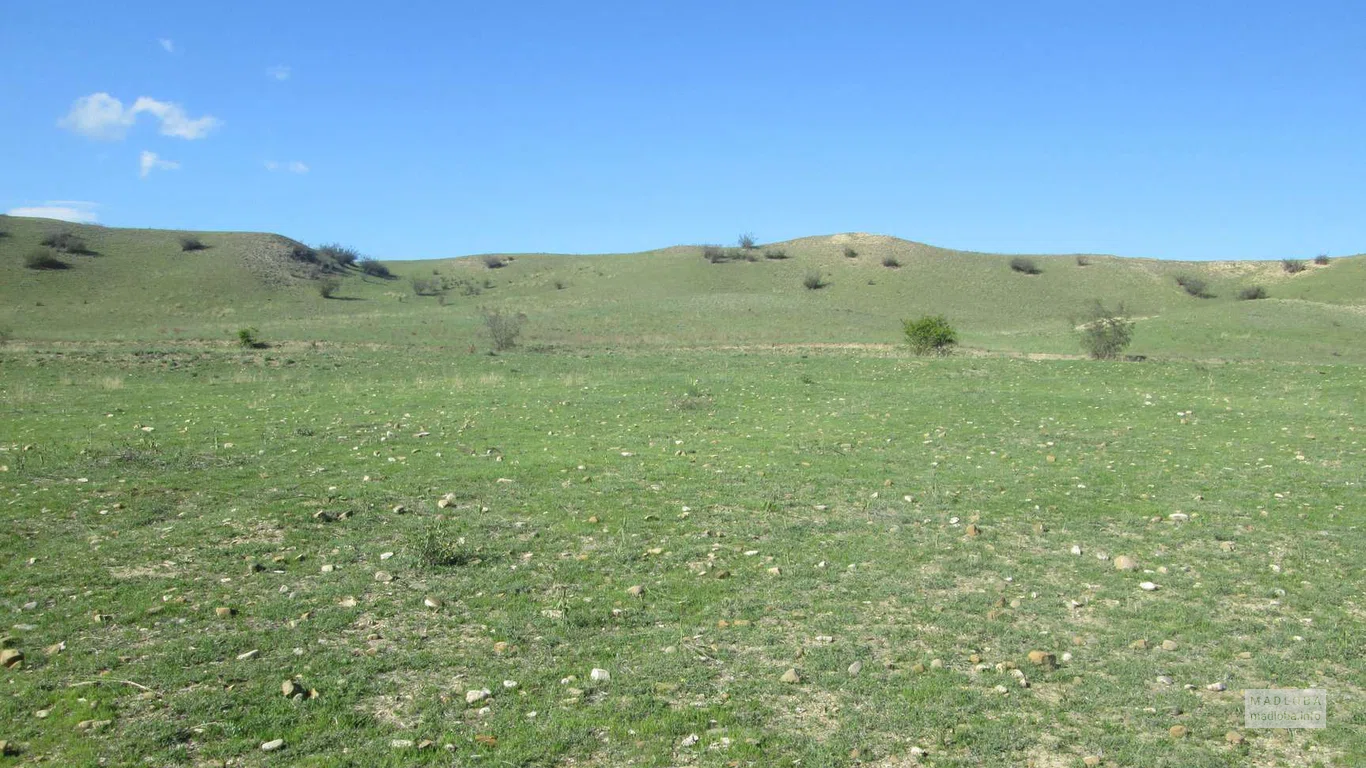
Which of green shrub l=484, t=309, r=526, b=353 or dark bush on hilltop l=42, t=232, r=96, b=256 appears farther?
dark bush on hilltop l=42, t=232, r=96, b=256

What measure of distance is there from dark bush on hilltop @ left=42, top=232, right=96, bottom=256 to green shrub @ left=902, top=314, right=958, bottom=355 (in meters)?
76.5

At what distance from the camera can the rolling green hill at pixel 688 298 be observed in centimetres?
5144

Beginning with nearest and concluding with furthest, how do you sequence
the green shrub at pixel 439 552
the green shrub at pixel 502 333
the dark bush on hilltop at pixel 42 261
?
the green shrub at pixel 439 552, the green shrub at pixel 502 333, the dark bush on hilltop at pixel 42 261

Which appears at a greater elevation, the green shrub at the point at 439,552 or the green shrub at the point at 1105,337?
the green shrub at the point at 1105,337

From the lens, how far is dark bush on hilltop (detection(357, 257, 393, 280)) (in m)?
102

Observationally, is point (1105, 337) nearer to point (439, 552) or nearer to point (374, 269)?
point (439, 552)

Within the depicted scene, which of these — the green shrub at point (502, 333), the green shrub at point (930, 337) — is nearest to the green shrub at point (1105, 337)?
the green shrub at point (930, 337)

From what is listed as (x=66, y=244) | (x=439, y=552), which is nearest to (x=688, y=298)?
(x=66, y=244)

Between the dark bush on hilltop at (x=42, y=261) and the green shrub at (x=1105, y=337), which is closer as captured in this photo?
the green shrub at (x=1105, y=337)

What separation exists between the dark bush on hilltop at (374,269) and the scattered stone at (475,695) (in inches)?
4022

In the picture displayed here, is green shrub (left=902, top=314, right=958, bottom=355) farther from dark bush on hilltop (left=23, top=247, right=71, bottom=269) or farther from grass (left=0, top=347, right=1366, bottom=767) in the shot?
dark bush on hilltop (left=23, top=247, right=71, bottom=269)

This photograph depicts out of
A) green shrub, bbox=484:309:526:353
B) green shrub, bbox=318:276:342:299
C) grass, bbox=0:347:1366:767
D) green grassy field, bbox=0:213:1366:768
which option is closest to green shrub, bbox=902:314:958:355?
green grassy field, bbox=0:213:1366:768

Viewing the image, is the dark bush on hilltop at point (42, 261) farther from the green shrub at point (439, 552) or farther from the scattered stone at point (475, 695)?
the scattered stone at point (475, 695)

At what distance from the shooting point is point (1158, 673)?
6.46 metres
